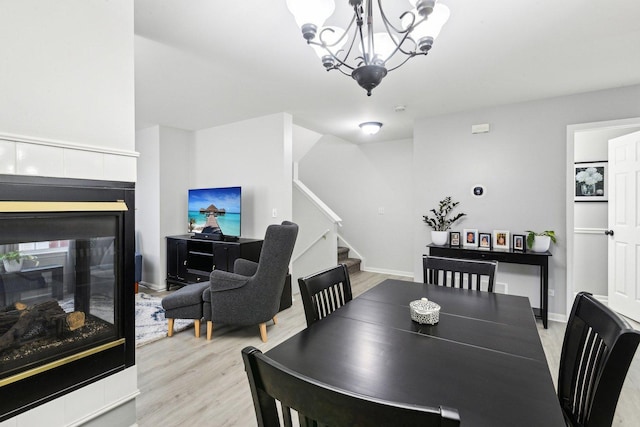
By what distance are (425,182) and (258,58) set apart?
2654 millimetres

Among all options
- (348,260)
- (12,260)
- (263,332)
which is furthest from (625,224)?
(12,260)

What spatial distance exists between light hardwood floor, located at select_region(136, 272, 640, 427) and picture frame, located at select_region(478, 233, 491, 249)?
98 centimetres

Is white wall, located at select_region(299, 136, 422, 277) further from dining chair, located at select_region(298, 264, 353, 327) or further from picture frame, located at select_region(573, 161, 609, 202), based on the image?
dining chair, located at select_region(298, 264, 353, 327)

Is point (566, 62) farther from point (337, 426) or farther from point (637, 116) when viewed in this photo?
point (337, 426)

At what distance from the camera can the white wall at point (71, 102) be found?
1245 millimetres

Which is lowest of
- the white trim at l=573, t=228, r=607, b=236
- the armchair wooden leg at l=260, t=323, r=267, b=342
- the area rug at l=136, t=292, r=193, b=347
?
the area rug at l=136, t=292, r=193, b=347

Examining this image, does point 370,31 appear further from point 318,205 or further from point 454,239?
point 318,205

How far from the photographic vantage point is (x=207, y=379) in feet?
7.23

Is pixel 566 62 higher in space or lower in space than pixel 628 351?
higher

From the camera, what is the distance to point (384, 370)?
99 centimetres

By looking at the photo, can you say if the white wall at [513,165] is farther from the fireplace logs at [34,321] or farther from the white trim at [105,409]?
the fireplace logs at [34,321]

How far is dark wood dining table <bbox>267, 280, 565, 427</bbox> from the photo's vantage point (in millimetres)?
828

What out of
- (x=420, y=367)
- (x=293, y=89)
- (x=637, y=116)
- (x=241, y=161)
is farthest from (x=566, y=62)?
(x=241, y=161)

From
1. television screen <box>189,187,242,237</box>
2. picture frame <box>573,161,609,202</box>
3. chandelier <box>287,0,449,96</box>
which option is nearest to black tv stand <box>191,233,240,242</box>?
television screen <box>189,187,242,237</box>
